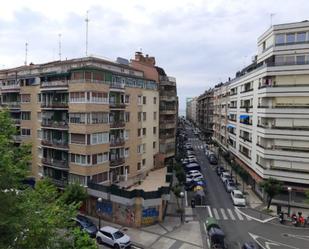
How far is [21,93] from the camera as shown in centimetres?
4791

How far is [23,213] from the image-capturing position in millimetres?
12594

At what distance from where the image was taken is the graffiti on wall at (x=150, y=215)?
114ft

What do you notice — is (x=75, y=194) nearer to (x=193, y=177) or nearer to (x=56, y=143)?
(x=56, y=143)

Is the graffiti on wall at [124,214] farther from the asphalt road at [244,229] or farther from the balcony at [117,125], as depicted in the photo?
the balcony at [117,125]

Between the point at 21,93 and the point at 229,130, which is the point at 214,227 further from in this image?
the point at 229,130

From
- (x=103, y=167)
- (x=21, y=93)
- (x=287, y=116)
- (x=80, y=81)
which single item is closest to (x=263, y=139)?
(x=287, y=116)

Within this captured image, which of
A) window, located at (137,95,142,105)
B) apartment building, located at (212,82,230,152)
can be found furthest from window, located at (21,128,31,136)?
apartment building, located at (212,82,230,152)

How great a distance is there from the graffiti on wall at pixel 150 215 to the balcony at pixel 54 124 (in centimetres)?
1440

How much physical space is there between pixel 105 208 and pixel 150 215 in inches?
216

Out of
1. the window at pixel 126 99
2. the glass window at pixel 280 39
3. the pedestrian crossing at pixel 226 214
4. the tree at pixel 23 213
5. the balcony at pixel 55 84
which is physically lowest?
the pedestrian crossing at pixel 226 214

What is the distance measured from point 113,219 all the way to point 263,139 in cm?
2333

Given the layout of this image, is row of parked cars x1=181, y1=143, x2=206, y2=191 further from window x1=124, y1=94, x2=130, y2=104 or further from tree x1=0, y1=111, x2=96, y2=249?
tree x1=0, y1=111, x2=96, y2=249

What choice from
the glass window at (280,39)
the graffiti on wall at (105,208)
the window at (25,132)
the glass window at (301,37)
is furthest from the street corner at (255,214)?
the window at (25,132)

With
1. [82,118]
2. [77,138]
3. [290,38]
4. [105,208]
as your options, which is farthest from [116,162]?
[290,38]
